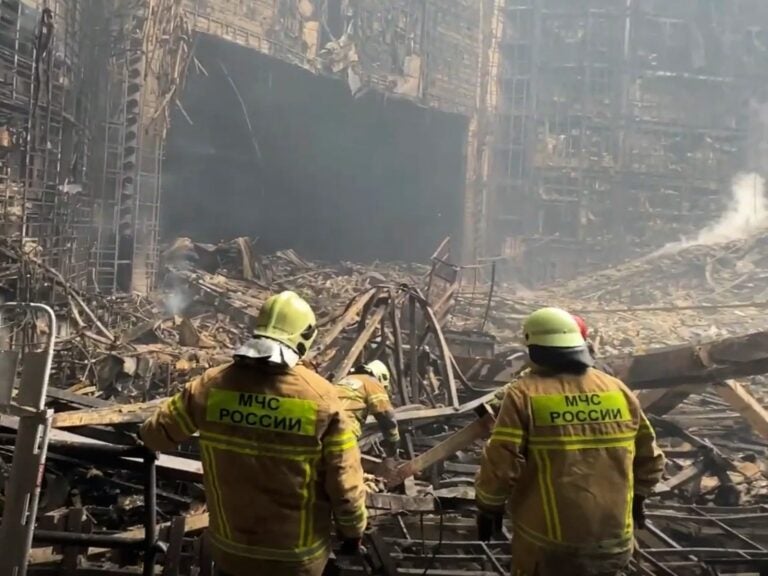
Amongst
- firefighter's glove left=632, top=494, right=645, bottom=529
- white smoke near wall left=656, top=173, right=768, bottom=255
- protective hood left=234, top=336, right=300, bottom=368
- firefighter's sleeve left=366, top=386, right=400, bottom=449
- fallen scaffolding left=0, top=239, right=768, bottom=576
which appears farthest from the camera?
white smoke near wall left=656, top=173, right=768, bottom=255

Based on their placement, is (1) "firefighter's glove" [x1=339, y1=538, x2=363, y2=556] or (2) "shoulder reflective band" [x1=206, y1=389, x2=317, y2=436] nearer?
(2) "shoulder reflective band" [x1=206, y1=389, x2=317, y2=436]

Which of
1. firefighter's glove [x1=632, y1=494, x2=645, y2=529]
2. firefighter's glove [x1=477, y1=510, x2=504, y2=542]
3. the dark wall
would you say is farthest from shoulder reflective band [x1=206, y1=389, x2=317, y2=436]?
the dark wall

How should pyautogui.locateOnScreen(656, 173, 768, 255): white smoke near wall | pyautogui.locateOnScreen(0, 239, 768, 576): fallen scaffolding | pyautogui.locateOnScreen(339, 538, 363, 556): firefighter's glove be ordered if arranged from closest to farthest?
pyautogui.locateOnScreen(339, 538, 363, 556): firefighter's glove → pyautogui.locateOnScreen(0, 239, 768, 576): fallen scaffolding → pyautogui.locateOnScreen(656, 173, 768, 255): white smoke near wall

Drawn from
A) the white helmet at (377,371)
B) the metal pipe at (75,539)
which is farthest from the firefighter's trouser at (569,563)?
the white helmet at (377,371)

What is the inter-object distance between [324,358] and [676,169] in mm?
26181

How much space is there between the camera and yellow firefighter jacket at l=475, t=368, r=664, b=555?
292 cm

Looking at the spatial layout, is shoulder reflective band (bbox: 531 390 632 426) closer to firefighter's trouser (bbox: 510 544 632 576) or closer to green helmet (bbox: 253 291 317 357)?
firefighter's trouser (bbox: 510 544 632 576)

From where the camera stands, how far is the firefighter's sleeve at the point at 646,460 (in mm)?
3139

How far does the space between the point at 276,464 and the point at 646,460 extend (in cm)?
168

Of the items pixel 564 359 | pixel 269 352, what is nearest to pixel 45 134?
pixel 269 352

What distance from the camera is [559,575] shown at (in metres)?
2.95

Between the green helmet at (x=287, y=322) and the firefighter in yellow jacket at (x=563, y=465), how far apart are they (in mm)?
901

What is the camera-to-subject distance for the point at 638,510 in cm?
341

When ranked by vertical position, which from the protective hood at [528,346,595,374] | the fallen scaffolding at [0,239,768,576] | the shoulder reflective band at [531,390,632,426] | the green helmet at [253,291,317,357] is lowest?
the fallen scaffolding at [0,239,768,576]
